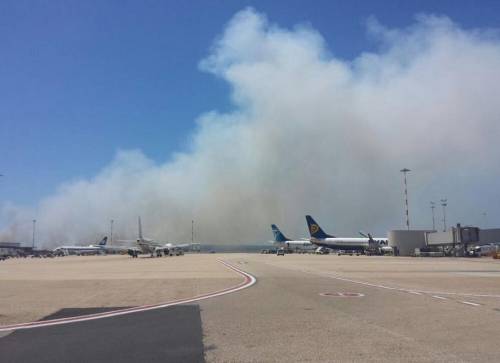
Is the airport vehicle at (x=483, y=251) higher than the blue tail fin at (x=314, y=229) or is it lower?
lower

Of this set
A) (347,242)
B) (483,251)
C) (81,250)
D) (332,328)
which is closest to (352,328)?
(332,328)

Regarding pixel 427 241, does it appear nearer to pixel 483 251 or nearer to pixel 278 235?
pixel 483 251

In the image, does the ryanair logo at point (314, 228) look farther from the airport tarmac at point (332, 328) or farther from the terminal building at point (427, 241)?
the airport tarmac at point (332, 328)

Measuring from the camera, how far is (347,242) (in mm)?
128875

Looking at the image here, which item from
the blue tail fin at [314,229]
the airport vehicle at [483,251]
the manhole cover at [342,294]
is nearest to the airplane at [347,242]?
the blue tail fin at [314,229]

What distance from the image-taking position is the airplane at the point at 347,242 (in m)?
119

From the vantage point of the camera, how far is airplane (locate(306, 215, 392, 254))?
4695 inches

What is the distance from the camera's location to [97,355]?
29.5ft

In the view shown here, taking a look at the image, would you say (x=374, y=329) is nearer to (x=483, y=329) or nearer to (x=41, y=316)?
(x=483, y=329)

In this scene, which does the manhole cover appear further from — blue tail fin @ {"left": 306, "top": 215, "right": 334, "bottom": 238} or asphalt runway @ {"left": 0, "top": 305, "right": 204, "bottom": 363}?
blue tail fin @ {"left": 306, "top": 215, "right": 334, "bottom": 238}

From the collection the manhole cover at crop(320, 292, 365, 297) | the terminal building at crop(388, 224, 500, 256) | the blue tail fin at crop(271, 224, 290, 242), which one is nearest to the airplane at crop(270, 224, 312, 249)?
the blue tail fin at crop(271, 224, 290, 242)

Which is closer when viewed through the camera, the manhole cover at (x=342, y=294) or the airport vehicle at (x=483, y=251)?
the manhole cover at (x=342, y=294)

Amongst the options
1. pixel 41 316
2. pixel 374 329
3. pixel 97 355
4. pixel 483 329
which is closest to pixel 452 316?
pixel 483 329

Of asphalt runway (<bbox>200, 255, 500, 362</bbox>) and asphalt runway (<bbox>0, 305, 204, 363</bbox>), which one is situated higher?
asphalt runway (<bbox>0, 305, 204, 363</bbox>)
